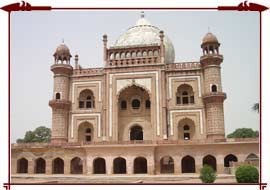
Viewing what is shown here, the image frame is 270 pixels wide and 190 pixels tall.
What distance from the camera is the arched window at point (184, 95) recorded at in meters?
24.9

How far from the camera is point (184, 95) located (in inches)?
989

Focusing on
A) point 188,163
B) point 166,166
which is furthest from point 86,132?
point 188,163

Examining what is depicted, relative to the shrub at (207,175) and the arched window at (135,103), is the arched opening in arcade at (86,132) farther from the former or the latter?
the shrub at (207,175)

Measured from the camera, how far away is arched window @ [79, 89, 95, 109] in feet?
86.3

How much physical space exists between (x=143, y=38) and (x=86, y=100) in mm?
6551

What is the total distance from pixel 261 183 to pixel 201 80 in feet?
58.5

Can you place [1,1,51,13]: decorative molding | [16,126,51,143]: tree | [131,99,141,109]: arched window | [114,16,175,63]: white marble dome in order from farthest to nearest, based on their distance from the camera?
[16,126,51,143]: tree < [114,16,175,63]: white marble dome < [131,99,141,109]: arched window < [1,1,51,13]: decorative molding

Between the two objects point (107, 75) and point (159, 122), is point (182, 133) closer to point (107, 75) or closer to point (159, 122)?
point (159, 122)

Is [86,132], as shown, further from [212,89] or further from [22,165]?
[212,89]

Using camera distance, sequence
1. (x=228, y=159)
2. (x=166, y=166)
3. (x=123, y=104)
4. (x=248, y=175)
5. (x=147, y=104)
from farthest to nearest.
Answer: (x=123, y=104) < (x=147, y=104) < (x=166, y=166) < (x=228, y=159) < (x=248, y=175)

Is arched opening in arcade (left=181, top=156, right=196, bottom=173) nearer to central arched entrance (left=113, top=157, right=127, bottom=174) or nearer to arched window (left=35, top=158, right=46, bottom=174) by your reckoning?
central arched entrance (left=113, top=157, right=127, bottom=174)

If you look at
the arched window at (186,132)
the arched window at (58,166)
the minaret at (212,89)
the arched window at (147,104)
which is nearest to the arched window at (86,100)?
the arched window at (147,104)

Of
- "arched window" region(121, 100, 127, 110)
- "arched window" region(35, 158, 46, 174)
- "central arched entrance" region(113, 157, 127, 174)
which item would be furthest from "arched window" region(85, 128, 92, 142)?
"central arched entrance" region(113, 157, 127, 174)

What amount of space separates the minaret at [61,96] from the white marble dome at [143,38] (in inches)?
173
